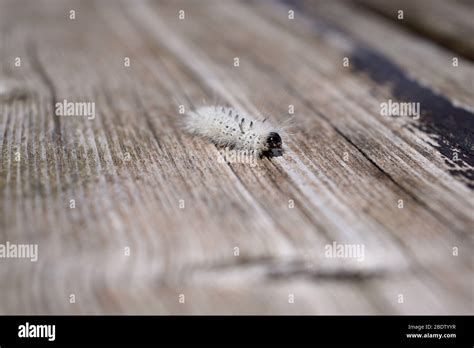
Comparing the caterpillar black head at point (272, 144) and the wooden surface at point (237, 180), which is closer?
the wooden surface at point (237, 180)

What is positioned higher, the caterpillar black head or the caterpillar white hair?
the caterpillar white hair

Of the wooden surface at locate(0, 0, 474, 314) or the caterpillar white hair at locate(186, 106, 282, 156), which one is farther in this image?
the caterpillar white hair at locate(186, 106, 282, 156)

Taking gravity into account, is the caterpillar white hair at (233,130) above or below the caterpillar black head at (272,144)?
above

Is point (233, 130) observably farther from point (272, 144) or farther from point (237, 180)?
point (237, 180)

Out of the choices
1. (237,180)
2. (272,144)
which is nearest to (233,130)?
(272,144)
